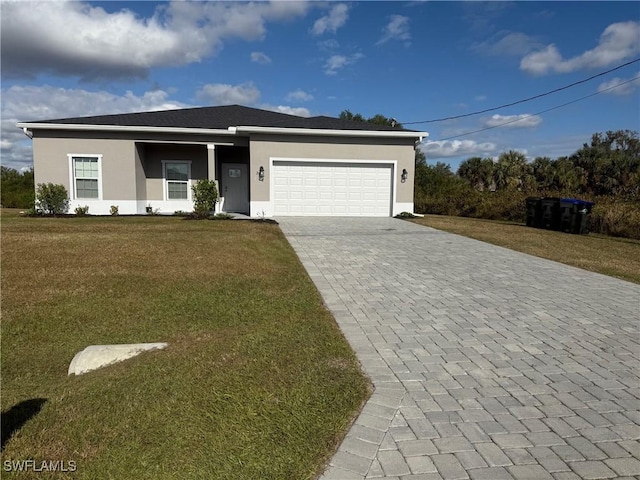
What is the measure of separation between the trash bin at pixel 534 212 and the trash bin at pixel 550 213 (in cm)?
15

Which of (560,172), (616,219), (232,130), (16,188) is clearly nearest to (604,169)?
(560,172)

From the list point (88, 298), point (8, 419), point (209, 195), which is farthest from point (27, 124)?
point (8, 419)

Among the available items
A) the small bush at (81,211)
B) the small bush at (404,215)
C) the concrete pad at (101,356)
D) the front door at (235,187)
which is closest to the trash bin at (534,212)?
the small bush at (404,215)

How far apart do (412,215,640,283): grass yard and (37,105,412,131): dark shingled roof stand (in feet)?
19.3

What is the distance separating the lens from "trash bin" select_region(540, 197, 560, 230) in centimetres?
1562

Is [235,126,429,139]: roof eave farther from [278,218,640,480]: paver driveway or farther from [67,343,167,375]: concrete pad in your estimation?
[67,343,167,375]: concrete pad

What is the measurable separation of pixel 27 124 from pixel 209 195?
709 centimetres

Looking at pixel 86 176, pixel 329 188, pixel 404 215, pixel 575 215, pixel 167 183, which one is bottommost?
pixel 404 215

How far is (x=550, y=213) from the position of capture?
15930mm

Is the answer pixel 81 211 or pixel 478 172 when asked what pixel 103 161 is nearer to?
pixel 81 211

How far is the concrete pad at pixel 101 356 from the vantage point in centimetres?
418

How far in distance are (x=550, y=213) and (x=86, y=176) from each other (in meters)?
18.3

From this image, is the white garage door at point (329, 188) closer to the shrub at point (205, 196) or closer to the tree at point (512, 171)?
the shrub at point (205, 196)

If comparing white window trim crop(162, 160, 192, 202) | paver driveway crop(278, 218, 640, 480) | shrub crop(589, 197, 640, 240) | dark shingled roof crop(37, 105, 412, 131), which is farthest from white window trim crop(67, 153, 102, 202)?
shrub crop(589, 197, 640, 240)
